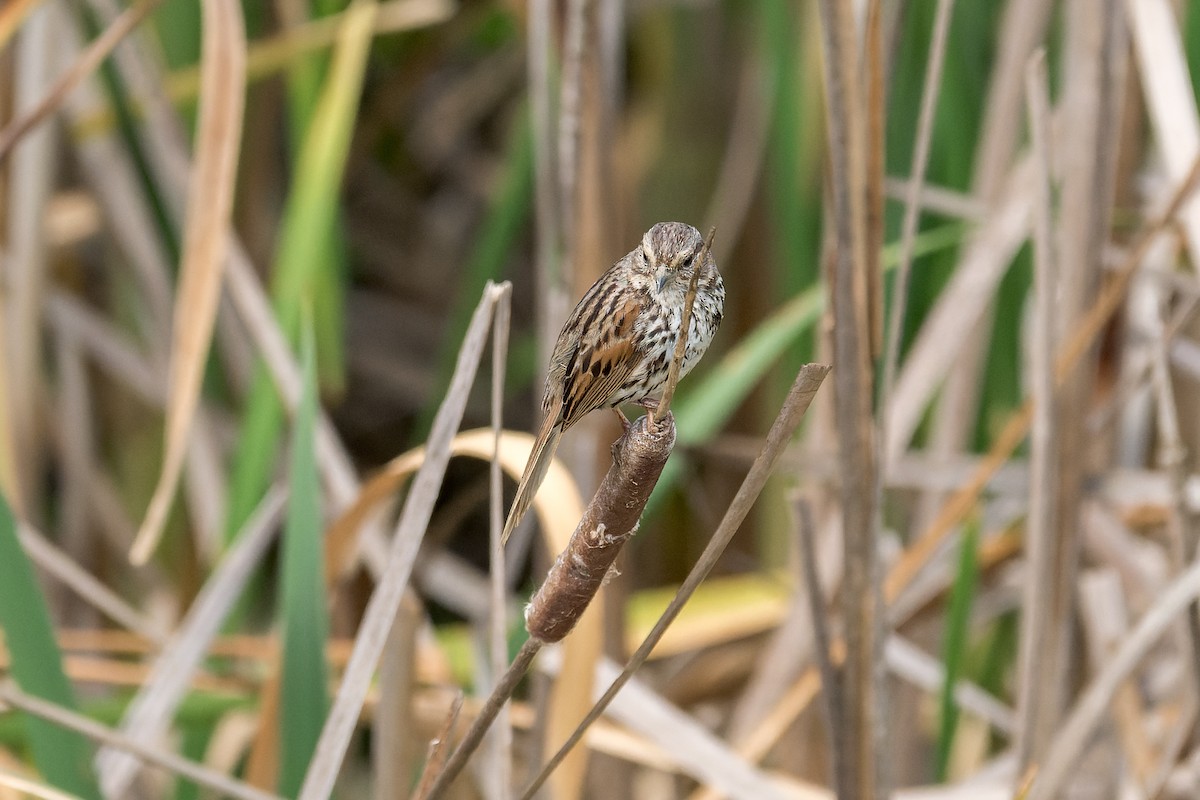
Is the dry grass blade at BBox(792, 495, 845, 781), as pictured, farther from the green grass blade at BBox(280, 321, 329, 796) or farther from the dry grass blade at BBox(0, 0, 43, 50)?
the dry grass blade at BBox(0, 0, 43, 50)

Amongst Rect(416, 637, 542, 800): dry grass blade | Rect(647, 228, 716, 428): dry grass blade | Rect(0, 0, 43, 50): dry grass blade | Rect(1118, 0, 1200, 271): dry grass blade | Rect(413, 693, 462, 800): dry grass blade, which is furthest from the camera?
Rect(0, 0, 43, 50): dry grass blade

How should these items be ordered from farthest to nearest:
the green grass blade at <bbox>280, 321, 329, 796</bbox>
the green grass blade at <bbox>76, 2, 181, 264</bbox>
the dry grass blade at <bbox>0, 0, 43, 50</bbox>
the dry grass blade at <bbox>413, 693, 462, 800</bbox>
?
the green grass blade at <bbox>76, 2, 181, 264</bbox>
the dry grass blade at <bbox>0, 0, 43, 50</bbox>
the green grass blade at <bbox>280, 321, 329, 796</bbox>
the dry grass blade at <bbox>413, 693, 462, 800</bbox>

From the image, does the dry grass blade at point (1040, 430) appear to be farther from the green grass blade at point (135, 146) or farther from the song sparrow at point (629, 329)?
the green grass blade at point (135, 146)

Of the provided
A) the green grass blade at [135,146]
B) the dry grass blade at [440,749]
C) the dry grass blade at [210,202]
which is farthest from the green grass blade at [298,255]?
the dry grass blade at [440,749]

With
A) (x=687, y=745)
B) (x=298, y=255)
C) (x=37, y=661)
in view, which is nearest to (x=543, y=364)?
(x=298, y=255)

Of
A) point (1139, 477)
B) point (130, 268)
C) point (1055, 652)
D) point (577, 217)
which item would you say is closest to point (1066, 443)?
point (1055, 652)

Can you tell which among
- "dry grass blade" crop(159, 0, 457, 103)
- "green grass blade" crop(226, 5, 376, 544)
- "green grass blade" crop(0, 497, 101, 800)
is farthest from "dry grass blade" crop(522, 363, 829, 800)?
"dry grass blade" crop(159, 0, 457, 103)
